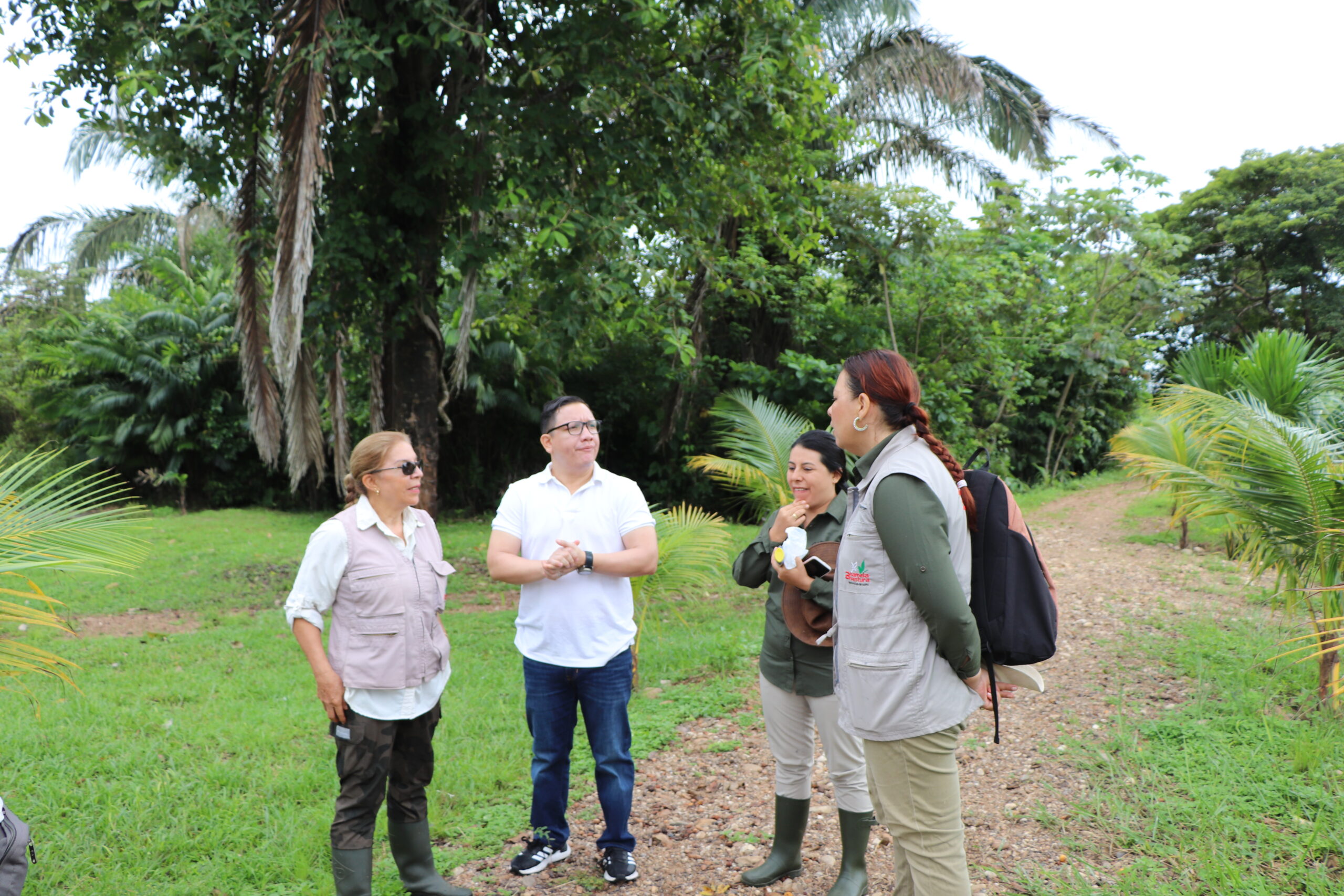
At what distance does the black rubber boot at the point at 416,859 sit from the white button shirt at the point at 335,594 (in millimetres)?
496

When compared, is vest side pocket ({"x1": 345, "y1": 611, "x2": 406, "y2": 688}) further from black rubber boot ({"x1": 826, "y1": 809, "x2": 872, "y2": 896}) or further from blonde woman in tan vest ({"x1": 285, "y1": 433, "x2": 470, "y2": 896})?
black rubber boot ({"x1": 826, "y1": 809, "x2": 872, "y2": 896})

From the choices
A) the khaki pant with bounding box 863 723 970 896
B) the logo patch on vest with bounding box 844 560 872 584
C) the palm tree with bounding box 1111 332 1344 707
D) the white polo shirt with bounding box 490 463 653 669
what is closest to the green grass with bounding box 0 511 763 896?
the white polo shirt with bounding box 490 463 653 669

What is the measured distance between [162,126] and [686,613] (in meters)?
6.01

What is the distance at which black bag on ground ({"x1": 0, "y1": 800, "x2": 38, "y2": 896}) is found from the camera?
2.51m

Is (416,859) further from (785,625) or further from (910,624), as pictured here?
(910,624)

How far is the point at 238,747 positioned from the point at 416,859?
6.68 feet

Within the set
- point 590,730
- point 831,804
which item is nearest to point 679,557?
point 831,804

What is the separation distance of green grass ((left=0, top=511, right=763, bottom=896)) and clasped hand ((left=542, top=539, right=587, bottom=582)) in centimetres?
138

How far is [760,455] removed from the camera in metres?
7.98

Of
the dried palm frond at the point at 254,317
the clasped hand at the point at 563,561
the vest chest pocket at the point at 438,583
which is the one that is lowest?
the vest chest pocket at the point at 438,583

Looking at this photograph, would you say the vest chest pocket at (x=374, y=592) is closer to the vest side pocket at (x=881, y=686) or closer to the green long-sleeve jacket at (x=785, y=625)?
the green long-sleeve jacket at (x=785, y=625)

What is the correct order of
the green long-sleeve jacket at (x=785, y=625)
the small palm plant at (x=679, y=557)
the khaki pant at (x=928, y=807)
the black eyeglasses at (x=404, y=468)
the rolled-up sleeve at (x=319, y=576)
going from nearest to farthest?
the khaki pant at (x=928, y=807), the rolled-up sleeve at (x=319, y=576), the black eyeglasses at (x=404, y=468), the green long-sleeve jacket at (x=785, y=625), the small palm plant at (x=679, y=557)

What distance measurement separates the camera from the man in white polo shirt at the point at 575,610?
3367mm

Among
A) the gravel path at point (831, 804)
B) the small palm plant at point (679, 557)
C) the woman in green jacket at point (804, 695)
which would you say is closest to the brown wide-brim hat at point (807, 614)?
the woman in green jacket at point (804, 695)
